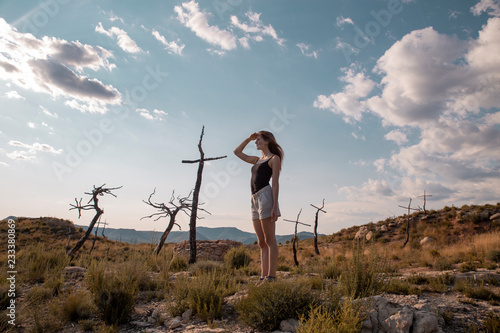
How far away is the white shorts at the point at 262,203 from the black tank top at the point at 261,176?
3.3 inches

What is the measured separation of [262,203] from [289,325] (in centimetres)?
168

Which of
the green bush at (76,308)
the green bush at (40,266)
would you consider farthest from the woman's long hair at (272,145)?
the green bush at (40,266)

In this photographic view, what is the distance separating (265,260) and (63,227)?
1277 inches

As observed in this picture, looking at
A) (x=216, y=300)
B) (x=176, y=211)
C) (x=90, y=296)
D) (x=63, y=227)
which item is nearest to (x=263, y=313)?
(x=216, y=300)

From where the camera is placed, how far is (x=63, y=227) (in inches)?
1144

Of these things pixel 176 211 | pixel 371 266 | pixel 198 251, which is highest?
pixel 176 211

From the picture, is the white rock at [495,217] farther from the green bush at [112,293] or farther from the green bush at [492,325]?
the green bush at [112,293]

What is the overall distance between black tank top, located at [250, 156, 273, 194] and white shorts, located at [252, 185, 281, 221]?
3.3 inches

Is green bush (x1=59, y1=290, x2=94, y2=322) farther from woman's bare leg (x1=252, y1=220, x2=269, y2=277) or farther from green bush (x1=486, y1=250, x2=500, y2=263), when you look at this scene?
green bush (x1=486, y1=250, x2=500, y2=263)

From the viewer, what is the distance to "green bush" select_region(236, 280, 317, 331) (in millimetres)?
3281

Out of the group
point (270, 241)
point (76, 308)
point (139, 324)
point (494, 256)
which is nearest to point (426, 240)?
point (494, 256)

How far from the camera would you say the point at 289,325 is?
3.15 metres

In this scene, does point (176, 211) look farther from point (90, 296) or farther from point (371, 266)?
point (371, 266)

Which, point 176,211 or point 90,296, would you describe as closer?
point 90,296
